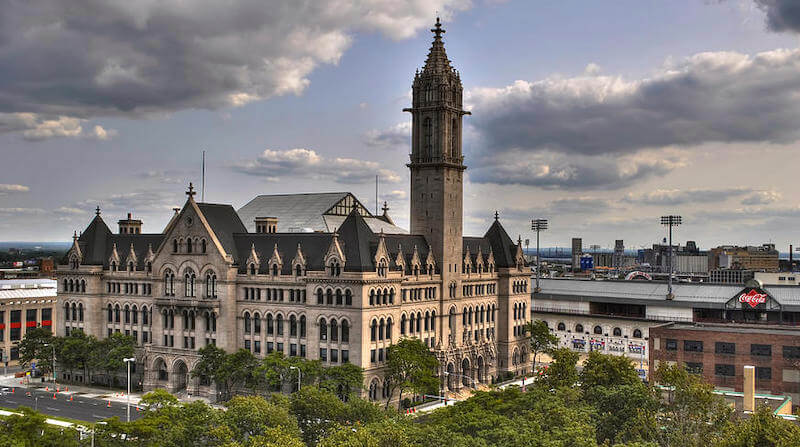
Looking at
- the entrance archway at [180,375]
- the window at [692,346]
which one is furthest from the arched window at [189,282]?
the window at [692,346]

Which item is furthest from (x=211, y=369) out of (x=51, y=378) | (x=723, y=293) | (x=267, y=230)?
(x=723, y=293)

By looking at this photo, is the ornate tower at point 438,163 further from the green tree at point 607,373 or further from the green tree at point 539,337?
the green tree at point 607,373

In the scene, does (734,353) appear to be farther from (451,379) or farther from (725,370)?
(451,379)

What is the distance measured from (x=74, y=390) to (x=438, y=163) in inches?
2827

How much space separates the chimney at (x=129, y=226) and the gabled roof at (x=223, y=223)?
33372mm

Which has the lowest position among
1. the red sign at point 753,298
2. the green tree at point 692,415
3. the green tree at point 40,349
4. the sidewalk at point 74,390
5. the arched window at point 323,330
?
the sidewalk at point 74,390

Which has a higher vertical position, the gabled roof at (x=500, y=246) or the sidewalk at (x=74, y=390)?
the gabled roof at (x=500, y=246)

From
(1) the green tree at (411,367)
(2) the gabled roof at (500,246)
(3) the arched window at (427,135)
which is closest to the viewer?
(1) the green tree at (411,367)

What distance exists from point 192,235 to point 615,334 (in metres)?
88.8

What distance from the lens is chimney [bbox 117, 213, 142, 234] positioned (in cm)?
15638

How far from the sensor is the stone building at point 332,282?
115 m

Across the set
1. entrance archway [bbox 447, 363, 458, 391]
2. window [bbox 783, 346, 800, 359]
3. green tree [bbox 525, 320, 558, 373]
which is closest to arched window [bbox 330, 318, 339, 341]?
entrance archway [bbox 447, 363, 458, 391]

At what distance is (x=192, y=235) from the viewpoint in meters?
128

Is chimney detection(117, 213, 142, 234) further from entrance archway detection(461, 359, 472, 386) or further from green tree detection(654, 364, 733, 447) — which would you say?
green tree detection(654, 364, 733, 447)
